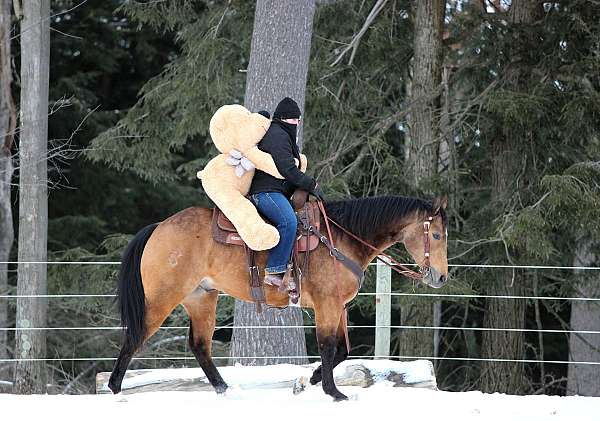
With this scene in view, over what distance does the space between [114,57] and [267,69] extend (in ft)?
33.5

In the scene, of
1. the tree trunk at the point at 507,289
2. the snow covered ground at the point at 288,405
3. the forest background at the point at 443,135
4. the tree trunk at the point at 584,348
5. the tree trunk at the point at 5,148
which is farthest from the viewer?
the tree trunk at the point at 584,348

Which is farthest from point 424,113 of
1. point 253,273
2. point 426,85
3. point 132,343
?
point 132,343

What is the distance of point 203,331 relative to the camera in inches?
278

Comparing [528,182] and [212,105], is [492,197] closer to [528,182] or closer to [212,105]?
[528,182]

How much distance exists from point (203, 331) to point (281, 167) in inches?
58.0

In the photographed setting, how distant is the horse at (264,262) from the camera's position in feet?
22.0

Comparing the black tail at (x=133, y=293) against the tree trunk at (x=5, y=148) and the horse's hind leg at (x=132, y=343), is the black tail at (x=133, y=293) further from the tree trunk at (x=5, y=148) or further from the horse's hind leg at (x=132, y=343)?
the tree trunk at (x=5, y=148)

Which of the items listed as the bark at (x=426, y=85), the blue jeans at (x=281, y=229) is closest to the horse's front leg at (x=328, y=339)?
the blue jeans at (x=281, y=229)

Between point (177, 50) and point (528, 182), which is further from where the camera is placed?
point (177, 50)

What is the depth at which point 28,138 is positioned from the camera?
12.2m

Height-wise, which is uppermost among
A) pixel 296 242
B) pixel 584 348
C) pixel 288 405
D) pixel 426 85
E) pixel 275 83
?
pixel 426 85

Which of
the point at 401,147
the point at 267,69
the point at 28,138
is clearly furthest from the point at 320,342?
the point at 401,147

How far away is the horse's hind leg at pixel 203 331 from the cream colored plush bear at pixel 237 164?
0.81 metres

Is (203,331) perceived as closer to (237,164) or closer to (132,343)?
(132,343)
